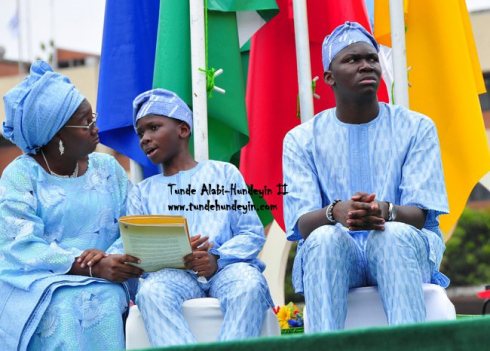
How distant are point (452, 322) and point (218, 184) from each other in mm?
2206

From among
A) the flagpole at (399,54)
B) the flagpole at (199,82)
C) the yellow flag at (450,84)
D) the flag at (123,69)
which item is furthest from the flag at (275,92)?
the flagpole at (199,82)

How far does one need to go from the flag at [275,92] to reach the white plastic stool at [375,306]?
6.59 ft

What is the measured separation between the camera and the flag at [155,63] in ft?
18.1

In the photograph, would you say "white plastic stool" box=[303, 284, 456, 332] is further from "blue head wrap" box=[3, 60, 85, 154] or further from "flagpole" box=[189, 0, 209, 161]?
"blue head wrap" box=[3, 60, 85, 154]

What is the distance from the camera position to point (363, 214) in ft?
12.7

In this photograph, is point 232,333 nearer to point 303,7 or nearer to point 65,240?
point 65,240

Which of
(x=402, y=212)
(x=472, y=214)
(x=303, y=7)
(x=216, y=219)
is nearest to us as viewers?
(x=402, y=212)

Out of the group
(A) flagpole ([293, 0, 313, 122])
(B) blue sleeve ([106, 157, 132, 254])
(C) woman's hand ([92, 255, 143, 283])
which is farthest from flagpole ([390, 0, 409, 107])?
(C) woman's hand ([92, 255, 143, 283])

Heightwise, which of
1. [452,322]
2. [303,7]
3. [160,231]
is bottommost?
[452,322]

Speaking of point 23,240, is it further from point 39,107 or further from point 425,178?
point 425,178

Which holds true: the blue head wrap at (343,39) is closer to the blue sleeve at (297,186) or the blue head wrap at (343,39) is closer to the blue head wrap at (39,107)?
the blue sleeve at (297,186)

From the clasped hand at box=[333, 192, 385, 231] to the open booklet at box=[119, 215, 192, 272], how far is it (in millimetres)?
626

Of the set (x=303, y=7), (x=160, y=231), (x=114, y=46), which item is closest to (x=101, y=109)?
(x=114, y=46)

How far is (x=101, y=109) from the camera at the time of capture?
5.75m
